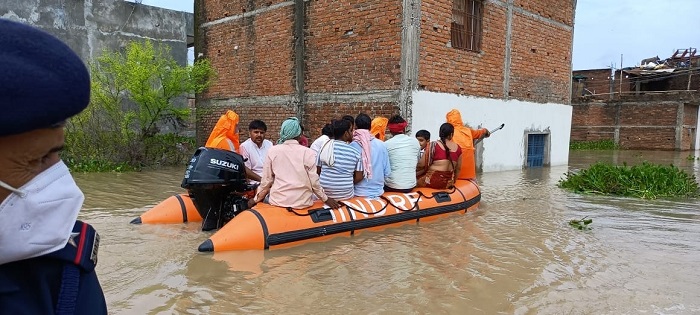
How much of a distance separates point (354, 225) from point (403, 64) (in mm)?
4387

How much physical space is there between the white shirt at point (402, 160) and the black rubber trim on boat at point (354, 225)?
52 centimetres

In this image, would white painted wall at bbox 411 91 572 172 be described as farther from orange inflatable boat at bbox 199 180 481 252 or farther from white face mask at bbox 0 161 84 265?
white face mask at bbox 0 161 84 265

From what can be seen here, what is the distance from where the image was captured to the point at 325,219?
554 cm

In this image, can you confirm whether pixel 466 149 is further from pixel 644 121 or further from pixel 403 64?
pixel 644 121

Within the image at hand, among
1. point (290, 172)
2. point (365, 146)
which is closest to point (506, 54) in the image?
point (365, 146)

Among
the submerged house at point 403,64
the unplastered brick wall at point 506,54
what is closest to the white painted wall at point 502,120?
the submerged house at point 403,64

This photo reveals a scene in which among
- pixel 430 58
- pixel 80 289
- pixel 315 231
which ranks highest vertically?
pixel 430 58

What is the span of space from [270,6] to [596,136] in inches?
831

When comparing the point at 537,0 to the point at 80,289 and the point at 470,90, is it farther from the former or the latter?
the point at 80,289

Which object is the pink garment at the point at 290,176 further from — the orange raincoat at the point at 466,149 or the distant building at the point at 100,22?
the distant building at the point at 100,22

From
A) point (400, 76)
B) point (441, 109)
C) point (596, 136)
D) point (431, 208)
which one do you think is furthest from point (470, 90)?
point (596, 136)

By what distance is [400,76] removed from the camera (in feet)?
30.4

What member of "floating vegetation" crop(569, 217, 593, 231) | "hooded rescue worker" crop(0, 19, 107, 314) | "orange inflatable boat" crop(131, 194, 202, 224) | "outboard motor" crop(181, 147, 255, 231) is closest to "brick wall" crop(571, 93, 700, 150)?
"floating vegetation" crop(569, 217, 593, 231)

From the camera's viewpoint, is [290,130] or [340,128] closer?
[290,130]
